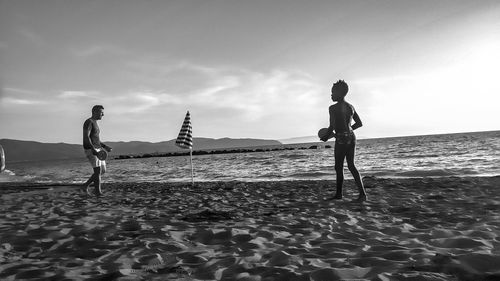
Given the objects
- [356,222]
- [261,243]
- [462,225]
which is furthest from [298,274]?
[462,225]

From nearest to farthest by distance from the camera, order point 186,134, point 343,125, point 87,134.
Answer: point 343,125 < point 87,134 < point 186,134

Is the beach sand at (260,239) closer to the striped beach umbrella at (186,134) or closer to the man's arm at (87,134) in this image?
the man's arm at (87,134)

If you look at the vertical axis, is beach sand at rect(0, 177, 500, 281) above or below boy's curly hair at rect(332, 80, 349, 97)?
below

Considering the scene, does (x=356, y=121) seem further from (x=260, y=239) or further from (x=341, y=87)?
(x=260, y=239)

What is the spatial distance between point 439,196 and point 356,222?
340 centimetres

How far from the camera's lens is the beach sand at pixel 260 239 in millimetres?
3139

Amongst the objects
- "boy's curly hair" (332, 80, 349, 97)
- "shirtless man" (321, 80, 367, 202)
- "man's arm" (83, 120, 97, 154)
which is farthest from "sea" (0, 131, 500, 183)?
"man's arm" (83, 120, 97, 154)

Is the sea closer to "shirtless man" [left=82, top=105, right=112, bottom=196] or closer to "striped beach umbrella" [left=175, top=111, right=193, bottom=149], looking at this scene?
"striped beach umbrella" [left=175, top=111, right=193, bottom=149]

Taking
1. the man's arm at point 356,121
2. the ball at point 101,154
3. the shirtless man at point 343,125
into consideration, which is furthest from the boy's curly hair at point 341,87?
the ball at point 101,154

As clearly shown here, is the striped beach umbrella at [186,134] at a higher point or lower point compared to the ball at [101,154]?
higher

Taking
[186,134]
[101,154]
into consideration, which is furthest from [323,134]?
[186,134]

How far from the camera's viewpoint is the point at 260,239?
4.32 metres

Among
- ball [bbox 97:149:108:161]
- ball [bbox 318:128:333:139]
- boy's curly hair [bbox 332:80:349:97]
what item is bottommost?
ball [bbox 97:149:108:161]

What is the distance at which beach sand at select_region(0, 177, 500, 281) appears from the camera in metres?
3.14
